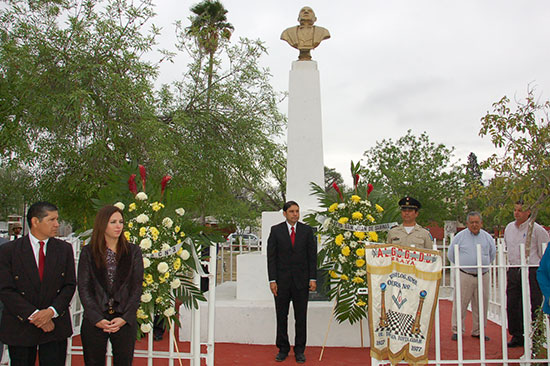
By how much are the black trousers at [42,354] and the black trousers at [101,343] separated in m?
0.30

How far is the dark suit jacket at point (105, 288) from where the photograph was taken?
3947 mm

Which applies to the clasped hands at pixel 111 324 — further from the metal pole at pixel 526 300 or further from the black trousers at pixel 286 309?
the metal pole at pixel 526 300

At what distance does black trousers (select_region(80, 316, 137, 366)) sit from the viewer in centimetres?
402

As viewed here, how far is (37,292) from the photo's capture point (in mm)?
4086

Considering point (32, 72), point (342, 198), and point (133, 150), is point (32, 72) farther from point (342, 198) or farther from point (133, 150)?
point (342, 198)

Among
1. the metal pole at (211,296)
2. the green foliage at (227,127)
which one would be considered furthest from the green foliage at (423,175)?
the metal pole at (211,296)

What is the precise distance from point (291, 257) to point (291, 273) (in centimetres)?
20

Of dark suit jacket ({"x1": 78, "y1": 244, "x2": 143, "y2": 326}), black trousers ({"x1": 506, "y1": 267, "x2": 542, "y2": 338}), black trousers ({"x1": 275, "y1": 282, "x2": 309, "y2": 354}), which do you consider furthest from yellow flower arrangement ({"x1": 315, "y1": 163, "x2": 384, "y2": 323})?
dark suit jacket ({"x1": 78, "y1": 244, "x2": 143, "y2": 326})

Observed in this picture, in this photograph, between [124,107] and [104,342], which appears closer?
[104,342]

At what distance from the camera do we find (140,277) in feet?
13.6

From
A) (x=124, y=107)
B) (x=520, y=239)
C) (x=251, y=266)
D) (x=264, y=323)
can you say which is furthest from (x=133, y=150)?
(x=520, y=239)

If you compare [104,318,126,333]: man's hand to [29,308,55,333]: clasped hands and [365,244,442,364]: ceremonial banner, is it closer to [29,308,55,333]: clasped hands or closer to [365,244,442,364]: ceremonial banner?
[29,308,55,333]: clasped hands

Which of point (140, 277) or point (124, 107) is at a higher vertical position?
point (124, 107)

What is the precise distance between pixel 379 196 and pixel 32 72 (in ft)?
26.5
